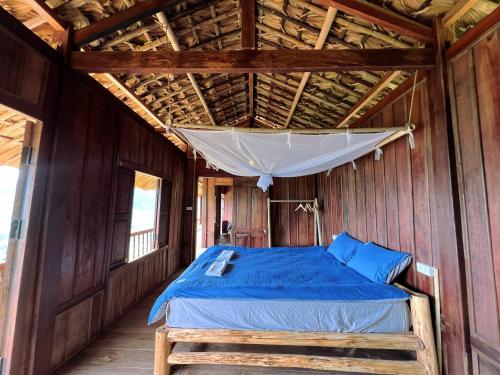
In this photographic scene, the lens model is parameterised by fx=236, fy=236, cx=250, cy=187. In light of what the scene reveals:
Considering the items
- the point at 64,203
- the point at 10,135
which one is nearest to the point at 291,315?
the point at 64,203

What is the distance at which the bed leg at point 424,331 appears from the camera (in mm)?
1809

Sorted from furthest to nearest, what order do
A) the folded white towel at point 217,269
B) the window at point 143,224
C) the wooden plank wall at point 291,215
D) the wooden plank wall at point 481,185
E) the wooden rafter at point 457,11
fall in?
1. the wooden plank wall at point 291,215
2. the window at point 143,224
3. the folded white towel at point 217,269
4. the wooden rafter at point 457,11
5. the wooden plank wall at point 481,185

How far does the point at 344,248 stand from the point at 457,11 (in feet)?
8.53

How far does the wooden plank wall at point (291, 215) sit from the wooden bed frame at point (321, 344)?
3413 millimetres

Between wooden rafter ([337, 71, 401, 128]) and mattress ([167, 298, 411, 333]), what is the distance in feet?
7.11

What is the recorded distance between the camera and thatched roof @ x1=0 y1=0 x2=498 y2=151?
1970 millimetres

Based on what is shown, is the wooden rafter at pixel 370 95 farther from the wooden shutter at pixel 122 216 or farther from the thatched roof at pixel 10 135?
the thatched roof at pixel 10 135

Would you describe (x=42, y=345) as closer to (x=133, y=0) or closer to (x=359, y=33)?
(x=133, y=0)

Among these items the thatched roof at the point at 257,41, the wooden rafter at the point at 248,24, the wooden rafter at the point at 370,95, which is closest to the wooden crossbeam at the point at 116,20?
the thatched roof at the point at 257,41

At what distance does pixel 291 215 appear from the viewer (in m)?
5.48

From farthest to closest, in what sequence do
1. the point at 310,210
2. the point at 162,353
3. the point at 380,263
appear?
1. the point at 310,210
2. the point at 380,263
3. the point at 162,353

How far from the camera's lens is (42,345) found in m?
1.82

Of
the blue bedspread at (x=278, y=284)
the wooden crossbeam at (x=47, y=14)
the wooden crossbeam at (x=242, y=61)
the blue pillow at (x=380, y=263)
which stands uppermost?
the wooden crossbeam at (x=47, y=14)

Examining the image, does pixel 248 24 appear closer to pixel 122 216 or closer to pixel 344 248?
pixel 122 216
